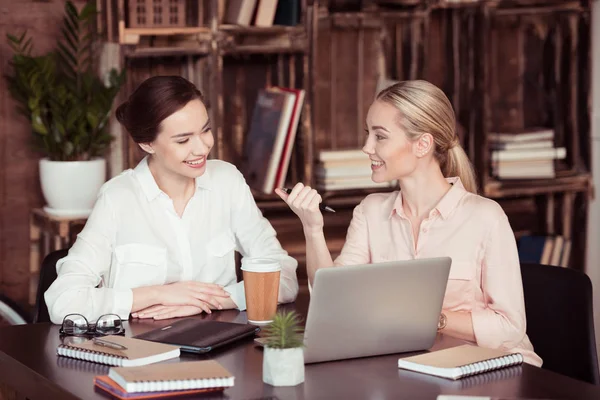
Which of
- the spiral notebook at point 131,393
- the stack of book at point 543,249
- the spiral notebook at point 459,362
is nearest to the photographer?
the spiral notebook at point 131,393

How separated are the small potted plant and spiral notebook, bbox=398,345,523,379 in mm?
227

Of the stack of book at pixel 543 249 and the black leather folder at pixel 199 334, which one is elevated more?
the black leather folder at pixel 199 334

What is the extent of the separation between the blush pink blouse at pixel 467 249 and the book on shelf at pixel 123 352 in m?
0.70

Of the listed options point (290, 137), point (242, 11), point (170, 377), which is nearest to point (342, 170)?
point (290, 137)

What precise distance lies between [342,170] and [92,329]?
182 centimetres

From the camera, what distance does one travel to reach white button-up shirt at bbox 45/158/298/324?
2.31 metres

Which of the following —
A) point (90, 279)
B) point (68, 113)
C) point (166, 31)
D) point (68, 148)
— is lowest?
point (90, 279)

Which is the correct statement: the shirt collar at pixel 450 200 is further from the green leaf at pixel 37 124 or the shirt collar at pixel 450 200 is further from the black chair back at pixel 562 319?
the green leaf at pixel 37 124

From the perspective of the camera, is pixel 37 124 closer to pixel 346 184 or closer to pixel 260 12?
pixel 260 12

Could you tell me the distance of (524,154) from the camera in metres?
4.01

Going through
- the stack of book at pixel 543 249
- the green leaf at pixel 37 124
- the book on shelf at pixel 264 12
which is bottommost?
the stack of book at pixel 543 249

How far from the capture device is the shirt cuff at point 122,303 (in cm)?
217

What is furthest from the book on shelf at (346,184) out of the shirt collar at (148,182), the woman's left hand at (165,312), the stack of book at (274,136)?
the woman's left hand at (165,312)

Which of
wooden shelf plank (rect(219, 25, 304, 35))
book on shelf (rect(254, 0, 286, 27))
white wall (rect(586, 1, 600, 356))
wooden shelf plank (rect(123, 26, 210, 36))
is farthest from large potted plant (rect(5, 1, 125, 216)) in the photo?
white wall (rect(586, 1, 600, 356))
